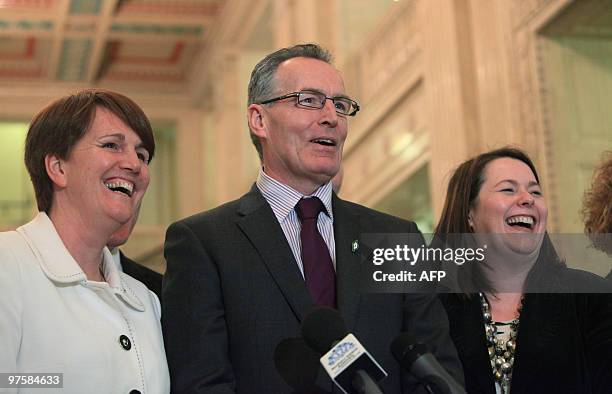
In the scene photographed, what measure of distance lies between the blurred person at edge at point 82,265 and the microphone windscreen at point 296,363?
0.30m

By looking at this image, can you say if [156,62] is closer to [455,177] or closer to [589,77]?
[589,77]

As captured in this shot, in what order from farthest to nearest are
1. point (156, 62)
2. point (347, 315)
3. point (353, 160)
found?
point (156, 62) → point (353, 160) → point (347, 315)

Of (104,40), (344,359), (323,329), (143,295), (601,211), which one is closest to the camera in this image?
(344,359)

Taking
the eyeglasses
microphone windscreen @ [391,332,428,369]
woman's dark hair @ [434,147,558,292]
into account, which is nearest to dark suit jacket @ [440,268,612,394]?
woman's dark hair @ [434,147,558,292]

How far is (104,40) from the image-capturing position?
582 inches

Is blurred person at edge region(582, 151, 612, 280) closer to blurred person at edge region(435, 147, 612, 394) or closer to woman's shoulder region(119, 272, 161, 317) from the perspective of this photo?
blurred person at edge region(435, 147, 612, 394)

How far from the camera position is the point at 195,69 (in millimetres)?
16469

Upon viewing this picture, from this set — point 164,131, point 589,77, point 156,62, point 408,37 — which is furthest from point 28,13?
point 589,77

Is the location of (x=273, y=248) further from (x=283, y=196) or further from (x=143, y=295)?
(x=143, y=295)

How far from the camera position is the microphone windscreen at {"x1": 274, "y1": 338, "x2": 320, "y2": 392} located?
2322mm

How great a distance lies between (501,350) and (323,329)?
104cm

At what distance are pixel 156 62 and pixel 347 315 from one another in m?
14.5

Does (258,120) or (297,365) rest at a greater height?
(258,120)

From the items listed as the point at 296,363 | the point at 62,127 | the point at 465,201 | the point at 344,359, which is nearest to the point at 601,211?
the point at 465,201
